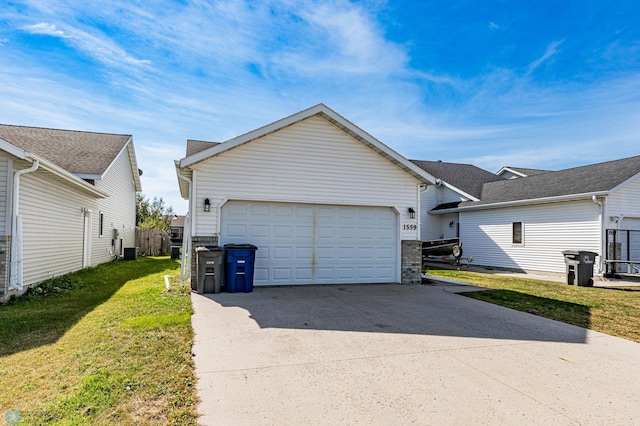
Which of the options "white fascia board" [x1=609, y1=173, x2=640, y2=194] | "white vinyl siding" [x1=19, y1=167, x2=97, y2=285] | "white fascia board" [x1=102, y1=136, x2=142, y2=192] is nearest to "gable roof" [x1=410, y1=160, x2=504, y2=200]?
"white fascia board" [x1=609, y1=173, x2=640, y2=194]

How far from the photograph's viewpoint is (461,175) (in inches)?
901

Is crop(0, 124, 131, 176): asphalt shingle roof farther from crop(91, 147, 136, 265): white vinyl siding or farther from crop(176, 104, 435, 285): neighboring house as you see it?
crop(176, 104, 435, 285): neighboring house

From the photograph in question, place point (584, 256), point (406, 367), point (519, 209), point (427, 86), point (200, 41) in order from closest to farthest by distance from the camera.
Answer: point (406, 367) < point (200, 41) < point (584, 256) < point (427, 86) < point (519, 209)

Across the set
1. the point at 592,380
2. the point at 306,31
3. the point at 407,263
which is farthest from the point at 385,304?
the point at 306,31

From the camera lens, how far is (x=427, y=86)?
14.1 meters

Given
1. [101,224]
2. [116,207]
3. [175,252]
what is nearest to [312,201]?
[101,224]

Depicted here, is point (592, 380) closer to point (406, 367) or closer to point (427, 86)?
point (406, 367)

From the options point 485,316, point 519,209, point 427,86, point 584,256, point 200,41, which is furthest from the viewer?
point 519,209

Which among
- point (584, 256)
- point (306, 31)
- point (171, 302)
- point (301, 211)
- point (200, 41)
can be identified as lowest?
point (171, 302)

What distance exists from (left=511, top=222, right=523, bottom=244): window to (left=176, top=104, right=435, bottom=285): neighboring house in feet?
26.0

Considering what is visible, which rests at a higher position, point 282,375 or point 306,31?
point 306,31

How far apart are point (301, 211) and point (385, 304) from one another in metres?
3.57

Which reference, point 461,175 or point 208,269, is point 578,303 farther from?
point 461,175

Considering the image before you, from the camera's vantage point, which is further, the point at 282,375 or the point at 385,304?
the point at 385,304
